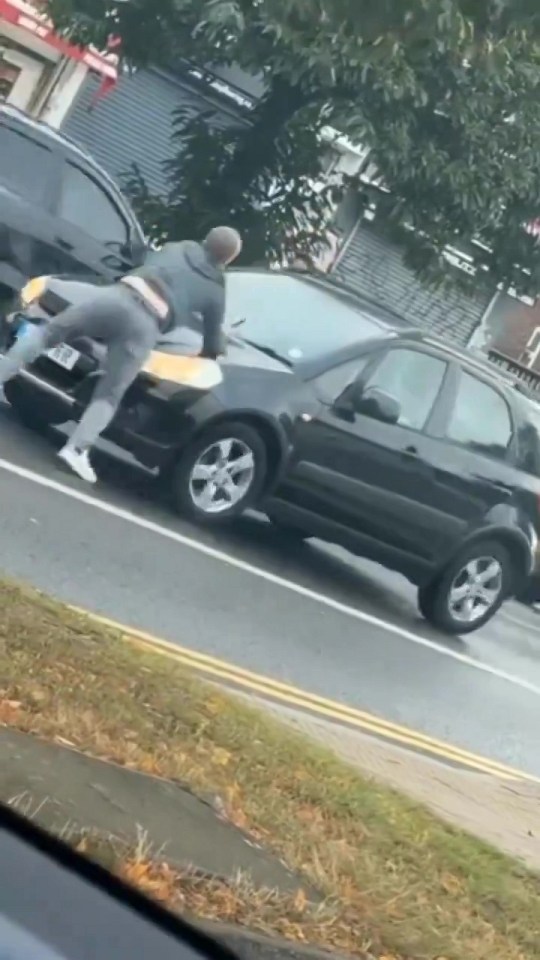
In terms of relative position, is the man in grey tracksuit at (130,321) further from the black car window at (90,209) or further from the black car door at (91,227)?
the black car window at (90,209)

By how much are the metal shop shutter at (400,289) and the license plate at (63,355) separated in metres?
8.08

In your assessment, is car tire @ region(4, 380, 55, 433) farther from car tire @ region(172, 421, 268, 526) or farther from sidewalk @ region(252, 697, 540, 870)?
sidewalk @ region(252, 697, 540, 870)

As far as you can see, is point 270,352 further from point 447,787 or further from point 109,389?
point 447,787

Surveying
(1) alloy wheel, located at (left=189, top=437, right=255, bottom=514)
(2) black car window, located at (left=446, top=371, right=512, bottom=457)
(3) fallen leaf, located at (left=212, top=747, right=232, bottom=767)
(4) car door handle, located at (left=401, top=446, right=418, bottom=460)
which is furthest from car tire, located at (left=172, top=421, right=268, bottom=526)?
(3) fallen leaf, located at (left=212, top=747, right=232, bottom=767)

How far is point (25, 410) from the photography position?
32.9ft

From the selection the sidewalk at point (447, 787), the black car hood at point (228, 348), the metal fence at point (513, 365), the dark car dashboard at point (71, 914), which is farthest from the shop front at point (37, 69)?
the dark car dashboard at point (71, 914)

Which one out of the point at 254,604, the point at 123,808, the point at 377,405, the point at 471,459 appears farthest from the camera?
the point at 471,459

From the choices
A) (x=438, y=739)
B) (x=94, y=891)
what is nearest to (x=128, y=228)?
(x=438, y=739)

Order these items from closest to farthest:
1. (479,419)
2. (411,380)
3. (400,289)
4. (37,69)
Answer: (411,380) < (479,419) < (400,289) < (37,69)

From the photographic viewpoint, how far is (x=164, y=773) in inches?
201

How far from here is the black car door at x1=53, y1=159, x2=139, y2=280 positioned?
11758mm

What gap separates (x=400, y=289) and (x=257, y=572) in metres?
10.00

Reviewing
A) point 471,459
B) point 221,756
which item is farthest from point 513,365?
point 221,756

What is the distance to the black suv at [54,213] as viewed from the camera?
37.7 ft
